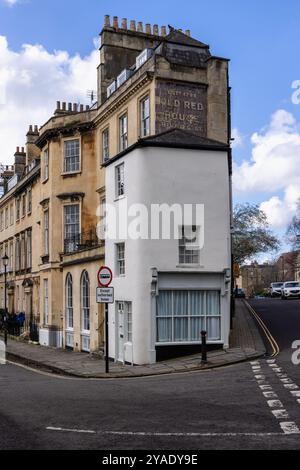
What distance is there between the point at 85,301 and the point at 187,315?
850 cm

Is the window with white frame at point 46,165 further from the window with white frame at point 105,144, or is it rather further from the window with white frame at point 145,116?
the window with white frame at point 145,116

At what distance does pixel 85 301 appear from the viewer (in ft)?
91.0

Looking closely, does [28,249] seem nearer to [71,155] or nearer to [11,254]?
[11,254]

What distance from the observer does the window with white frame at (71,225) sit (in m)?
34.0

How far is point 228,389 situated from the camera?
1303cm

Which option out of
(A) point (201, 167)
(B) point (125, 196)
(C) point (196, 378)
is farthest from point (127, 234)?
(C) point (196, 378)

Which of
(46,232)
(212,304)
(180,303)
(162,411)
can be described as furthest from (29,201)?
(162,411)

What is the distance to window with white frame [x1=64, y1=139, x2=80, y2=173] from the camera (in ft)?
112

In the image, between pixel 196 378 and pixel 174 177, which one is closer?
pixel 196 378

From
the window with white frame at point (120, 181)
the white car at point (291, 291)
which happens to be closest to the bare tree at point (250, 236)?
the white car at point (291, 291)

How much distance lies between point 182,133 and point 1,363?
460 inches

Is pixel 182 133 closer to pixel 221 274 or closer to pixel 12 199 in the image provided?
pixel 221 274

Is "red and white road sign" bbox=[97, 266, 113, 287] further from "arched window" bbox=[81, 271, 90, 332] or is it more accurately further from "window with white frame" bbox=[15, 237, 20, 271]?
"window with white frame" bbox=[15, 237, 20, 271]

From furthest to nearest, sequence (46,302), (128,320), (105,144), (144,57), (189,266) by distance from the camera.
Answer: (46,302) < (105,144) < (144,57) < (128,320) < (189,266)
